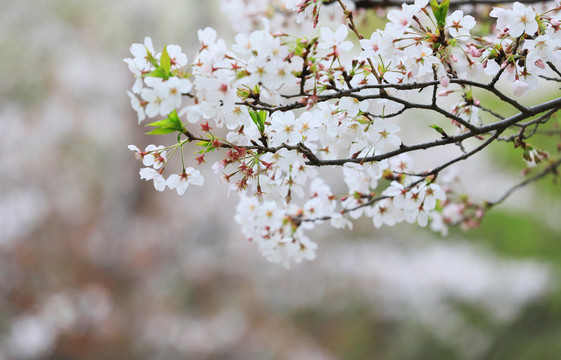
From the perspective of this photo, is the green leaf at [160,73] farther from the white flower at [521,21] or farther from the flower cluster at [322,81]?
the white flower at [521,21]

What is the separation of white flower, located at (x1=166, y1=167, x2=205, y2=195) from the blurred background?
10.5ft

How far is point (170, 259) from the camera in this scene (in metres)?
4.44

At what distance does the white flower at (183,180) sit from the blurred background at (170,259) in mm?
3193

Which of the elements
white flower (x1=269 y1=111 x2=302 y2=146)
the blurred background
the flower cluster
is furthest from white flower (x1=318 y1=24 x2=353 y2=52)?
the blurred background

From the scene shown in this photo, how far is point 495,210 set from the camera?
480 cm

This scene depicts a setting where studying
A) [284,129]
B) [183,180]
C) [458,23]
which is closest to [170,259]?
[183,180]

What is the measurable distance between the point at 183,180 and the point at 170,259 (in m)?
3.74

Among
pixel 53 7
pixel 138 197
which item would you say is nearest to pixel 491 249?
pixel 138 197

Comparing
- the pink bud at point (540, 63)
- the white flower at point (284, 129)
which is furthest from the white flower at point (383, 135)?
the pink bud at point (540, 63)

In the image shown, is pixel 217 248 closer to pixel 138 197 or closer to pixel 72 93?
pixel 138 197

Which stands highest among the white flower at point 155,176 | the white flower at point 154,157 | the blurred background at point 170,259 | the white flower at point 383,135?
the blurred background at point 170,259

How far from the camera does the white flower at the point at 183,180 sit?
85 cm

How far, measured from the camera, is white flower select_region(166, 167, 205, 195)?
0.85 m

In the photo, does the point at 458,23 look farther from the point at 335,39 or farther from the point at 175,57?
the point at 175,57
